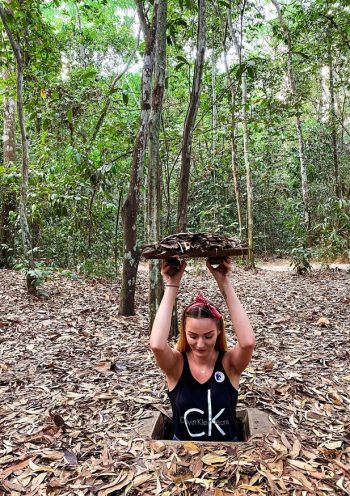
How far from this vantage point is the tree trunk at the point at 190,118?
457cm

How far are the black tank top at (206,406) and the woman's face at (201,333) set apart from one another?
0.67ft

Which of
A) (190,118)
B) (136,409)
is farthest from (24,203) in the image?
(136,409)

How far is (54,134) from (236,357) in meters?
7.79

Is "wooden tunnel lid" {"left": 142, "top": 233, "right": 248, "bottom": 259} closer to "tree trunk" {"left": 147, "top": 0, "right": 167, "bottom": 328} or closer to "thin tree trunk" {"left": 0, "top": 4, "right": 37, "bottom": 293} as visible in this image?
"tree trunk" {"left": 147, "top": 0, "right": 167, "bottom": 328}

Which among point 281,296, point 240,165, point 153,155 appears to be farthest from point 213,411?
point 240,165

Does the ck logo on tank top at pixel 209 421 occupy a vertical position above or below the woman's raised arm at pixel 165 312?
below

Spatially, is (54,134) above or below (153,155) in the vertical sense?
above

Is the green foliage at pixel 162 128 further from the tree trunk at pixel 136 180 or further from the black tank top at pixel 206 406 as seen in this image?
the black tank top at pixel 206 406

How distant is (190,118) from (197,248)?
8.78ft

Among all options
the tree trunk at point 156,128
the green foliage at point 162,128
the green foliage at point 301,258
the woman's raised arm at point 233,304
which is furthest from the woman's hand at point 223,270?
the green foliage at point 301,258

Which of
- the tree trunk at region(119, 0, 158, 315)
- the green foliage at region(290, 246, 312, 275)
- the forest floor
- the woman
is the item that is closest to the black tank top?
the woman

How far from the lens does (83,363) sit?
14.5ft

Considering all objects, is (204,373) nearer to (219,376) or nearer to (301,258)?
(219,376)

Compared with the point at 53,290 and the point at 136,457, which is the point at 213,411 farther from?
the point at 53,290
